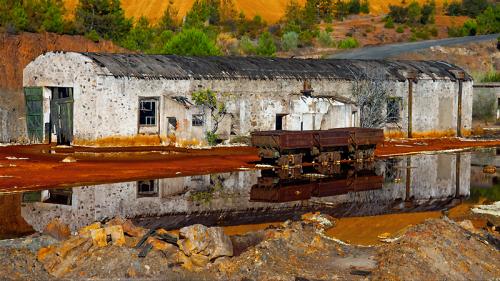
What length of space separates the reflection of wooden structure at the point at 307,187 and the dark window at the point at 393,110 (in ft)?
48.5

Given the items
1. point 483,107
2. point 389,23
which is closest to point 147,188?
point 483,107

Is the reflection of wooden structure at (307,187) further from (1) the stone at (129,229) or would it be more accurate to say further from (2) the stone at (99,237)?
(2) the stone at (99,237)

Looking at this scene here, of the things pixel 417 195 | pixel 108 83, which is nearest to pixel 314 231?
pixel 417 195

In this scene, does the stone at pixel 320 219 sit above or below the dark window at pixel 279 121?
below

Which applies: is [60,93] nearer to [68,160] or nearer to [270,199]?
[68,160]

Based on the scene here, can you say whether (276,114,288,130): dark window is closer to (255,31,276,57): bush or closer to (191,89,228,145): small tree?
(191,89,228,145): small tree

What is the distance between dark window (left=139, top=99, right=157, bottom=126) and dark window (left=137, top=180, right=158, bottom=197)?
32.3 feet

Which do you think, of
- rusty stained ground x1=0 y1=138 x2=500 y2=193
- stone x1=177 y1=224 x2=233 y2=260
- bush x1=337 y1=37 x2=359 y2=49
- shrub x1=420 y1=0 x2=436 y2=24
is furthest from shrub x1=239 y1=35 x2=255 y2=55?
stone x1=177 y1=224 x2=233 y2=260

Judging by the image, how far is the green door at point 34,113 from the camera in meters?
38.6

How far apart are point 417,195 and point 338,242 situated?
30.3 ft

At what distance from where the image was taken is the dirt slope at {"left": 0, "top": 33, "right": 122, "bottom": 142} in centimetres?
4050

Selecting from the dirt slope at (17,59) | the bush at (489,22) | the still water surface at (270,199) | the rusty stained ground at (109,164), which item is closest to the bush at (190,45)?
the dirt slope at (17,59)

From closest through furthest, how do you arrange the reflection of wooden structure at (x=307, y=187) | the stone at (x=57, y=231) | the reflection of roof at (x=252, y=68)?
1. the stone at (x=57, y=231)
2. the reflection of wooden structure at (x=307, y=187)
3. the reflection of roof at (x=252, y=68)

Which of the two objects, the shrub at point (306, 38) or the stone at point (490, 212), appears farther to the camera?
the shrub at point (306, 38)
